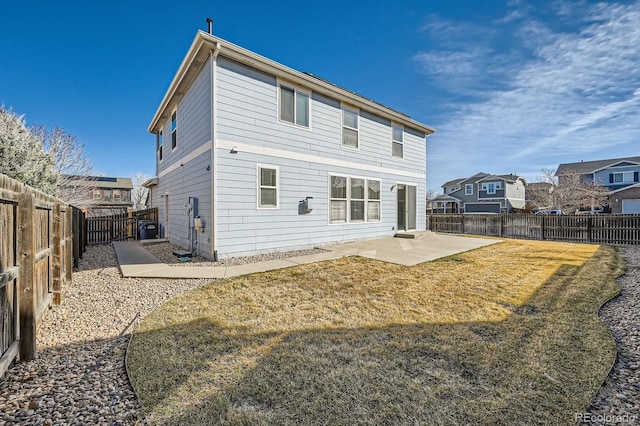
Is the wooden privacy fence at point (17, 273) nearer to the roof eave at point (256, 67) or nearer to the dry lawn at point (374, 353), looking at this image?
the dry lawn at point (374, 353)

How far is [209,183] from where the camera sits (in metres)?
7.05

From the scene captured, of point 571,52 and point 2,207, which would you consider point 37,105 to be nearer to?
point 2,207

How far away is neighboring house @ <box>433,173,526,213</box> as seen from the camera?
109ft

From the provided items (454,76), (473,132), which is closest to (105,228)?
(454,76)

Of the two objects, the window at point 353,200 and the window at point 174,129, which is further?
the window at point 174,129

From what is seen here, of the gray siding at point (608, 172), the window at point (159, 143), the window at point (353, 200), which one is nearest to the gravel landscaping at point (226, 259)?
the window at point (353, 200)

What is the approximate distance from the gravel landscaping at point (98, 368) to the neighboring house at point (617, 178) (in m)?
28.6

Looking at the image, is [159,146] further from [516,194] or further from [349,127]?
[516,194]

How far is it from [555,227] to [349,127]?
10927 mm

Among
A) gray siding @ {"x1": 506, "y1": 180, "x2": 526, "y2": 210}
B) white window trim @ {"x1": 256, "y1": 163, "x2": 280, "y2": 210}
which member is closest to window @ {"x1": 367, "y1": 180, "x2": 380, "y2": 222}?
white window trim @ {"x1": 256, "y1": 163, "x2": 280, "y2": 210}

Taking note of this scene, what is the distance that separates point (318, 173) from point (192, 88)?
4676 millimetres

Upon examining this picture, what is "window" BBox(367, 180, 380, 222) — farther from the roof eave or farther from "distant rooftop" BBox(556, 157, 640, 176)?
"distant rooftop" BBox(556, 157, 640, 176)

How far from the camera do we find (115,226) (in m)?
11.9

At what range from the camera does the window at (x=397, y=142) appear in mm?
11812
